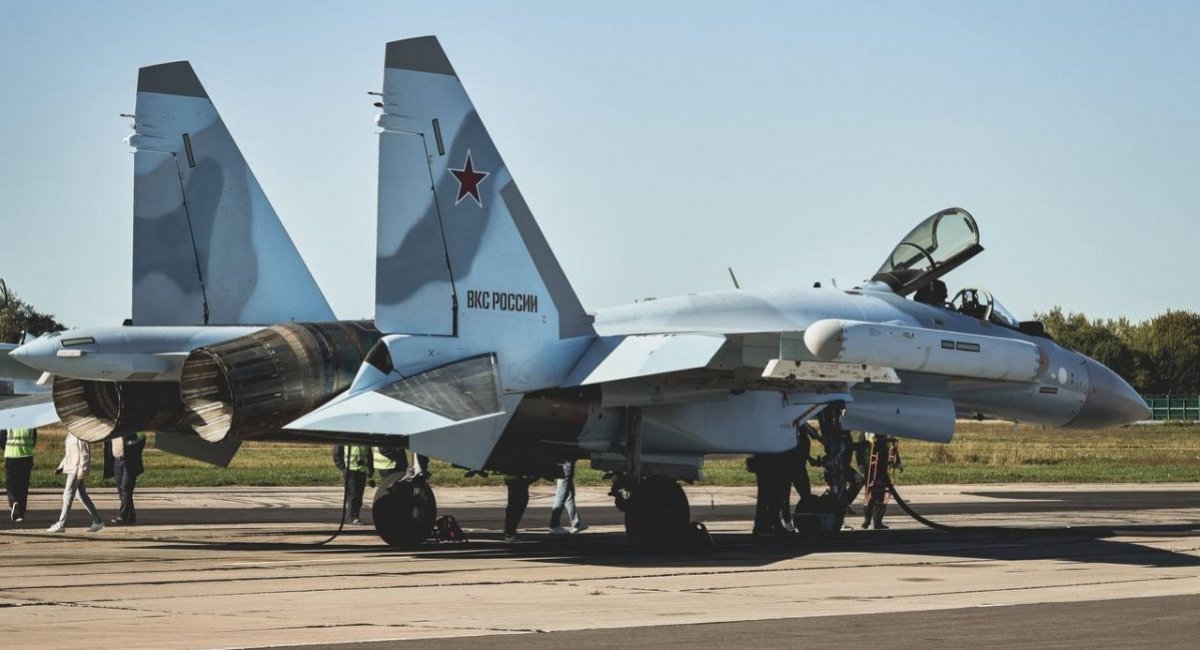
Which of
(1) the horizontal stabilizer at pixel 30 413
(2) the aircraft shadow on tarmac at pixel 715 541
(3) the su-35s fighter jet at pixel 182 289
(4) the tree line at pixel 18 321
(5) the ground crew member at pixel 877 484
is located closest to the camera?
(3) the su-35s fighter jet at pixel 182 289

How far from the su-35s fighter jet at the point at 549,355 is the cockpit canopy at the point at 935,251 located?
0.68m

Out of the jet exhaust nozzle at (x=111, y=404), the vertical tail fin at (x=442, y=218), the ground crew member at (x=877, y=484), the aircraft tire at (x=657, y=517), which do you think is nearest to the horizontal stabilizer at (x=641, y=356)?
the vertical tail fin at (x=442, y=218)

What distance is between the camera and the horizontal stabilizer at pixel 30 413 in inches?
723

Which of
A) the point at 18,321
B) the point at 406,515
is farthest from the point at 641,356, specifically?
the point at 18,321

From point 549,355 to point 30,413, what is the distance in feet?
22.3

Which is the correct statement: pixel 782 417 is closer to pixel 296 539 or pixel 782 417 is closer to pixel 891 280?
pixel 891 280

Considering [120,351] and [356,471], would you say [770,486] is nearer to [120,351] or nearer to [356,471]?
[356,471]

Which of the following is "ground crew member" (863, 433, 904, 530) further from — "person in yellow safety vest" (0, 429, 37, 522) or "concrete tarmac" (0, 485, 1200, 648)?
"person in yellow safety vest" (0, 429, 37, 522)

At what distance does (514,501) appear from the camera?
722 inches

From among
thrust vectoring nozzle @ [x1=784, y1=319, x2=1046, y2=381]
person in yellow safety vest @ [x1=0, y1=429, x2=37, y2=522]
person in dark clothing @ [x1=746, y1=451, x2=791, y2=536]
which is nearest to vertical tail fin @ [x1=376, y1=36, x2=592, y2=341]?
thrust vectoring nozzle @ [x1=784, y1=319, x2=1046, y2=381]

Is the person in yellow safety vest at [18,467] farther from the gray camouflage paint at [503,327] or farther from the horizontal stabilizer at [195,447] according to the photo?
the gray camouflage paint at [503,327]

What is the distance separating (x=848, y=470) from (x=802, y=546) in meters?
1.37

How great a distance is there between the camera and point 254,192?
1825cm

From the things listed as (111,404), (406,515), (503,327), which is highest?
(503,327)
